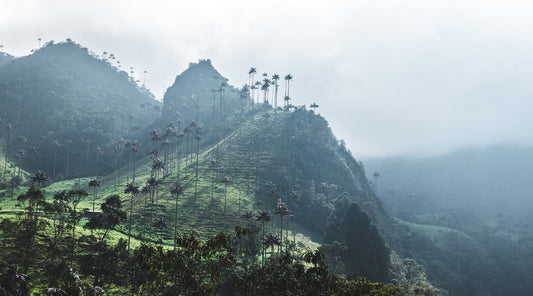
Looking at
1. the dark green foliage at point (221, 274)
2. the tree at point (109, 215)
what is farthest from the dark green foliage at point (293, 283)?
the tree at point (109, 215)

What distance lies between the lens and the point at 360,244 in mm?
128625

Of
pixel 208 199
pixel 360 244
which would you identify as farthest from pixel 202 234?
pixel 360 244

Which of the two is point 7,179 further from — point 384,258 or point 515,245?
point 515,245

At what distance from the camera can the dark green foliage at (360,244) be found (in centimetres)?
12131

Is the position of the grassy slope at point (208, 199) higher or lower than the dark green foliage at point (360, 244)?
higher

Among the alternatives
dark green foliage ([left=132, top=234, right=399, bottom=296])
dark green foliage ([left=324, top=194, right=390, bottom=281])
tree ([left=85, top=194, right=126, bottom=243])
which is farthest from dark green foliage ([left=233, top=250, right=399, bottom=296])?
dark green foliage ([left=324, top=194, right=390, bottom=281])

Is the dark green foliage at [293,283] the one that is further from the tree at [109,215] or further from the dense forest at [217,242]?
the tree at [109,215]

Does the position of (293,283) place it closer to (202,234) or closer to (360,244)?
(202,234)

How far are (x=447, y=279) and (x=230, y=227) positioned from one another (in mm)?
113323

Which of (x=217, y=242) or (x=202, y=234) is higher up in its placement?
(x=217, y=242)

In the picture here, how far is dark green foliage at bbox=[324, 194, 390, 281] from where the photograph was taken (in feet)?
398

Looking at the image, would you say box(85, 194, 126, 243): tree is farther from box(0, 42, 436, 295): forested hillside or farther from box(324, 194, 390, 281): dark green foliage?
box(324, 194, 390, 281): dark green foliage

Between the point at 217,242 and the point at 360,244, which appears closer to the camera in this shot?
the point at 217,242

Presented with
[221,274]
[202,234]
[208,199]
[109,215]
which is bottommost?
[202,234]
